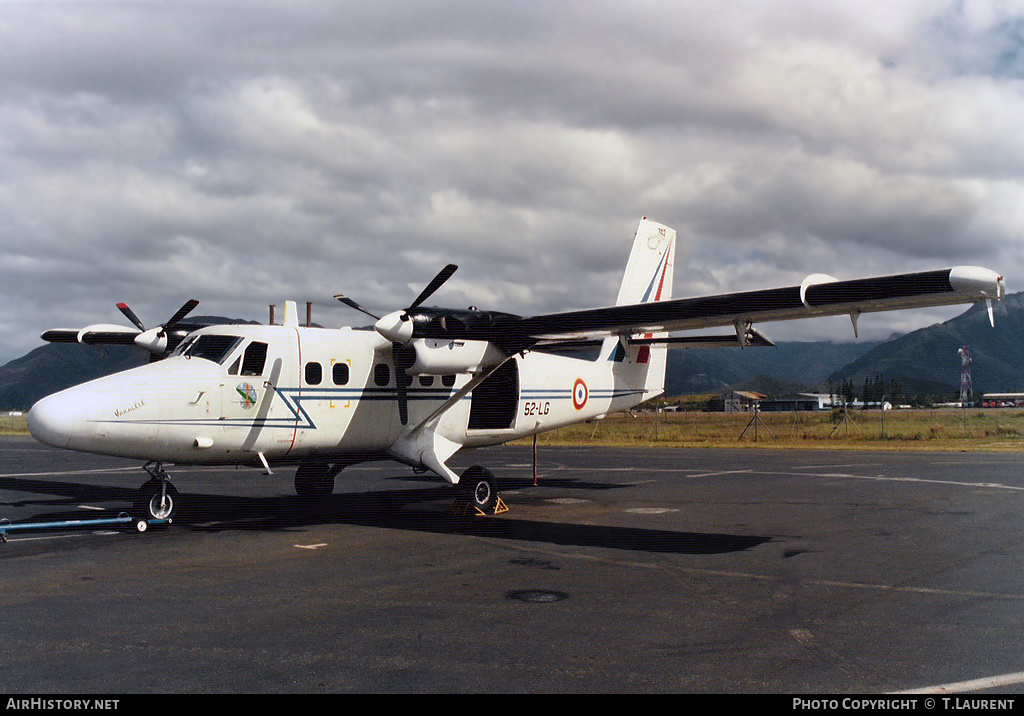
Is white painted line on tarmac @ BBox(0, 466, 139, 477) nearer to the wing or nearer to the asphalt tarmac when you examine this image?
the asphalt tarmac

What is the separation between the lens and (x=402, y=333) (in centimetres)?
1440

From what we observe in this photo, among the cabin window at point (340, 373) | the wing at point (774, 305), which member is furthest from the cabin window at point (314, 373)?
the wing at point (774, 305)

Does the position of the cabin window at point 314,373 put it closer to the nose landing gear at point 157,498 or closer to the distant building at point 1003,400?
the nose landing gear at point 157,498

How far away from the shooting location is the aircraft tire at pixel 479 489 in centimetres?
1580

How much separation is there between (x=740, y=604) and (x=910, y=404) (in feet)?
544

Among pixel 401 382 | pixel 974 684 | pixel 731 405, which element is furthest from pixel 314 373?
pixel 731 405

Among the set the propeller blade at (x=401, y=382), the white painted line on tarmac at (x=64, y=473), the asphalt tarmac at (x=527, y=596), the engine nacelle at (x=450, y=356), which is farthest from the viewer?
the white painted line on tarmac at (x=64, y=473)

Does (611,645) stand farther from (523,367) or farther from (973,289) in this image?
Result: (523,367)

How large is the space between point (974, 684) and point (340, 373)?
12.0 metres

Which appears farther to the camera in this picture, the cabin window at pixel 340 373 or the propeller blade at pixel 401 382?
the propeller blade at pixel 401 382

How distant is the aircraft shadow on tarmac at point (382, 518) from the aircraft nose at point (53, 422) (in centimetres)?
273

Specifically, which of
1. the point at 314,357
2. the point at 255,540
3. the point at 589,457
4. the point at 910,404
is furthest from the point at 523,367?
the point at 910,404

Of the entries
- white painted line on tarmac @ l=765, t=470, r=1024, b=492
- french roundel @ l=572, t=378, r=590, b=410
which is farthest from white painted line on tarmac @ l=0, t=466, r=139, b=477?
white painted line on tarmac @ l=765, t=470, r=1024, b=492

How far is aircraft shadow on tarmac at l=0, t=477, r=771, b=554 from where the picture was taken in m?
12.3
